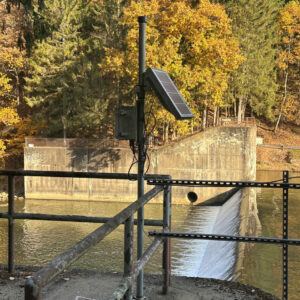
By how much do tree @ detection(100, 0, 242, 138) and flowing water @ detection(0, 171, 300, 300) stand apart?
6158mm

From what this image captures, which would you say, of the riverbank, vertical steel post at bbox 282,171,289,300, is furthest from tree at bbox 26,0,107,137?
vertical steel post at bbox 282,171,289,300

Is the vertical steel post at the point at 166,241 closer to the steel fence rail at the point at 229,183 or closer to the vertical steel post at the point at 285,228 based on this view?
the steel fence rail at the point at 229,183

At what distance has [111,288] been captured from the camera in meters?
4.59

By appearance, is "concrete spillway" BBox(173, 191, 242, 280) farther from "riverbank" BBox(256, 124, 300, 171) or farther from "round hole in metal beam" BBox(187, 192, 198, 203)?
"riverbank" BBox(256, 124, 300, 171)

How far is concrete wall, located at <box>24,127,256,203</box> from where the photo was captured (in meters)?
27.2

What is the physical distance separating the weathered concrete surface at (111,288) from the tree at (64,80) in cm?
2634

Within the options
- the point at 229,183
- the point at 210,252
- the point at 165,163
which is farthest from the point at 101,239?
the point at 165,163

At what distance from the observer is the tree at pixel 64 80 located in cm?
3159

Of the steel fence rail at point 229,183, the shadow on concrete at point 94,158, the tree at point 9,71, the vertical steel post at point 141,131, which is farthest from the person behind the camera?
the tree at point 9,71

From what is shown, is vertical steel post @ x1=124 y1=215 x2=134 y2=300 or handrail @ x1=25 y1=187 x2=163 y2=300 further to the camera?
vertical steel post @ x1=124 y1=215 x2=134 y2=300

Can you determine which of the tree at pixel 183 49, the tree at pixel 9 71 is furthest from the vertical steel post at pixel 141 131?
the tree at pixel 9 71

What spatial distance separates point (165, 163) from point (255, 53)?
1413 centimetres

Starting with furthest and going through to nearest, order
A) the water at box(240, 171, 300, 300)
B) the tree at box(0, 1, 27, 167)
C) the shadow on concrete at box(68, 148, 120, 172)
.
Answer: the tree at box(0, 1, 27, 167) < the shadow on concrete at box(68, 148, 120, 172) < the water at box(240, 171, 300, 300)

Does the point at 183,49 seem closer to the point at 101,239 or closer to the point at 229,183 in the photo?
the point at 229,183
